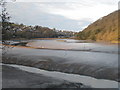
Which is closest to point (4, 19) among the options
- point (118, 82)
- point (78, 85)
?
point (78, 85)

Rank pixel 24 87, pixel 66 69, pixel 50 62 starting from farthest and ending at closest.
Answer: pixel 50 62 → pixel 66 69 → pixel 24 87

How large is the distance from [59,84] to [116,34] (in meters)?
60.3

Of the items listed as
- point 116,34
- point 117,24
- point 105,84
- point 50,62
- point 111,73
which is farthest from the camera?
point 117,24

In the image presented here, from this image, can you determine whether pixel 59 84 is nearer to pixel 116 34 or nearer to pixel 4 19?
pixel 4 19

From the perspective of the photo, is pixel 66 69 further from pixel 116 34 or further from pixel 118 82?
pixel 116 34

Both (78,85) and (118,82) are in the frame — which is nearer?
(78,85)

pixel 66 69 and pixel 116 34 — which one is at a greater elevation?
pixel 116 34

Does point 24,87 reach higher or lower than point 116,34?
lower

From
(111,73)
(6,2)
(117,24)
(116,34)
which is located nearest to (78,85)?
(111,73)

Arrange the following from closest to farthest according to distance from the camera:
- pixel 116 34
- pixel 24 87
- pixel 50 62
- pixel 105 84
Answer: pixel 24 87, pixel 105 84, pixel 50 62, pixel 116 34

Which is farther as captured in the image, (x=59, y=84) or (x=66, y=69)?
(x=66, y=69)

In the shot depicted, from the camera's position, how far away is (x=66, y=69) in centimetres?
1612

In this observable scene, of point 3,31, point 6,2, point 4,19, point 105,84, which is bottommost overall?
point 105,84

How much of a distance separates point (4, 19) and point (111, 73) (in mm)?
9549
